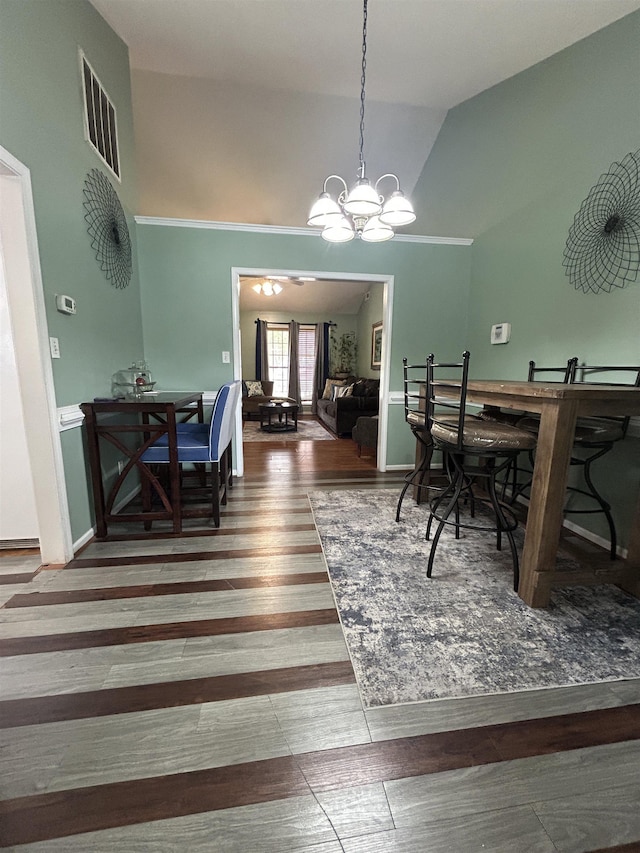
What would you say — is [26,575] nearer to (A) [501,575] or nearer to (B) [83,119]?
(A) [501,575]

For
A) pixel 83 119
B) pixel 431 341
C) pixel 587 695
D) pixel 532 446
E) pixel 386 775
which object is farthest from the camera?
pixel 431 341

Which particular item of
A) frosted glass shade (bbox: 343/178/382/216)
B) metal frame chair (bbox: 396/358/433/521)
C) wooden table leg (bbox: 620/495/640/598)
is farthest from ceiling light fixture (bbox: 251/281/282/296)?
wooden table leg (bbox: 620/495/640/598)

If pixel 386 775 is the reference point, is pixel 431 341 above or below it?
above

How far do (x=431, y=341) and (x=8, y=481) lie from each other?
11.8ft

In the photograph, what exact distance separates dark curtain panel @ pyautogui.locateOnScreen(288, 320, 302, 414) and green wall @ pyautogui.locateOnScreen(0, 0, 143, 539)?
511 cm

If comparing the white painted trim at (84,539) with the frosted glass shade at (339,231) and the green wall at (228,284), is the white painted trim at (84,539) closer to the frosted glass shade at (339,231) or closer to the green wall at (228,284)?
the green wall at (228,284)

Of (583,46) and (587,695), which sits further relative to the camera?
(583,46)

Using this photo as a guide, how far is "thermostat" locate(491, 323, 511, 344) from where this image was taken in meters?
3.05

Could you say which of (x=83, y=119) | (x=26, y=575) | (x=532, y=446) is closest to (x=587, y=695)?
(x=532, y=446)

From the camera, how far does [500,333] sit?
314 cm

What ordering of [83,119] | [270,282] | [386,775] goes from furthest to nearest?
1. [270,282]
2. [83,119]
3. [386,775]

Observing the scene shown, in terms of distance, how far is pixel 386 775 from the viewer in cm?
95

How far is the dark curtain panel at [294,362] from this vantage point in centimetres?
764

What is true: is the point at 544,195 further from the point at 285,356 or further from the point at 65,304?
the point at 285,356
